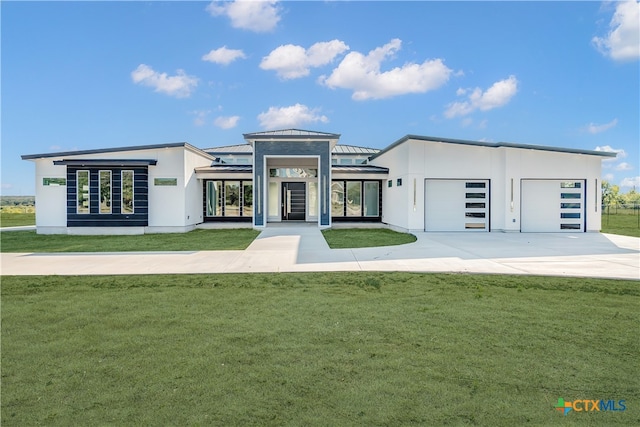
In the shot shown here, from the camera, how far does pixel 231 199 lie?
22844mm

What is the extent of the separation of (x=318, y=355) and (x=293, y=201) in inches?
778

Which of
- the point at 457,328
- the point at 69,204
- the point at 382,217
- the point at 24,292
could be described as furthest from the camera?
the point at 382,217

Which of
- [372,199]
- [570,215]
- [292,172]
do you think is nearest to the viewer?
[570,215]

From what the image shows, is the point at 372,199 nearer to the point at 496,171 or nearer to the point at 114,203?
the point at 496,171

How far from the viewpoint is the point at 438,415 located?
9.32 feet

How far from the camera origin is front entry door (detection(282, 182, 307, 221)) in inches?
920

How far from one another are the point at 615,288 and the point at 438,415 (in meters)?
6.02

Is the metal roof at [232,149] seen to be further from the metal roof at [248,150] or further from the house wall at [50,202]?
the house wall at [50,202]

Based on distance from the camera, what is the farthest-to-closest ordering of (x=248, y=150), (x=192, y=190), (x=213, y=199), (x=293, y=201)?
(x=248, y=150), (x=293, y=201), (x=213, y=199), (x=192, y=190)

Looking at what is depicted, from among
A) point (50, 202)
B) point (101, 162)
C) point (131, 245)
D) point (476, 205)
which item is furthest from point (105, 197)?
point (476, 205)

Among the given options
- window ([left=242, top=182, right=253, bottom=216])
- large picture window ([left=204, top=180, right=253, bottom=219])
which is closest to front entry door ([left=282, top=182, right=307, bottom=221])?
window ([left=242, top=182, right=253, bottom=216])

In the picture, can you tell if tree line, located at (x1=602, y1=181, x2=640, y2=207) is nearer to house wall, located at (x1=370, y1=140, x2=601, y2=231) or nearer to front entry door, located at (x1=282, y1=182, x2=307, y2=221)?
house wall, located at (x1=370, y1=140, x2=601, y2=231)

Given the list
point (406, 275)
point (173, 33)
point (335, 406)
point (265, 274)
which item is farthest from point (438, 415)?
point (173, 33)

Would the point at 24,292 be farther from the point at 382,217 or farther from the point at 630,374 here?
the point at 382,217
